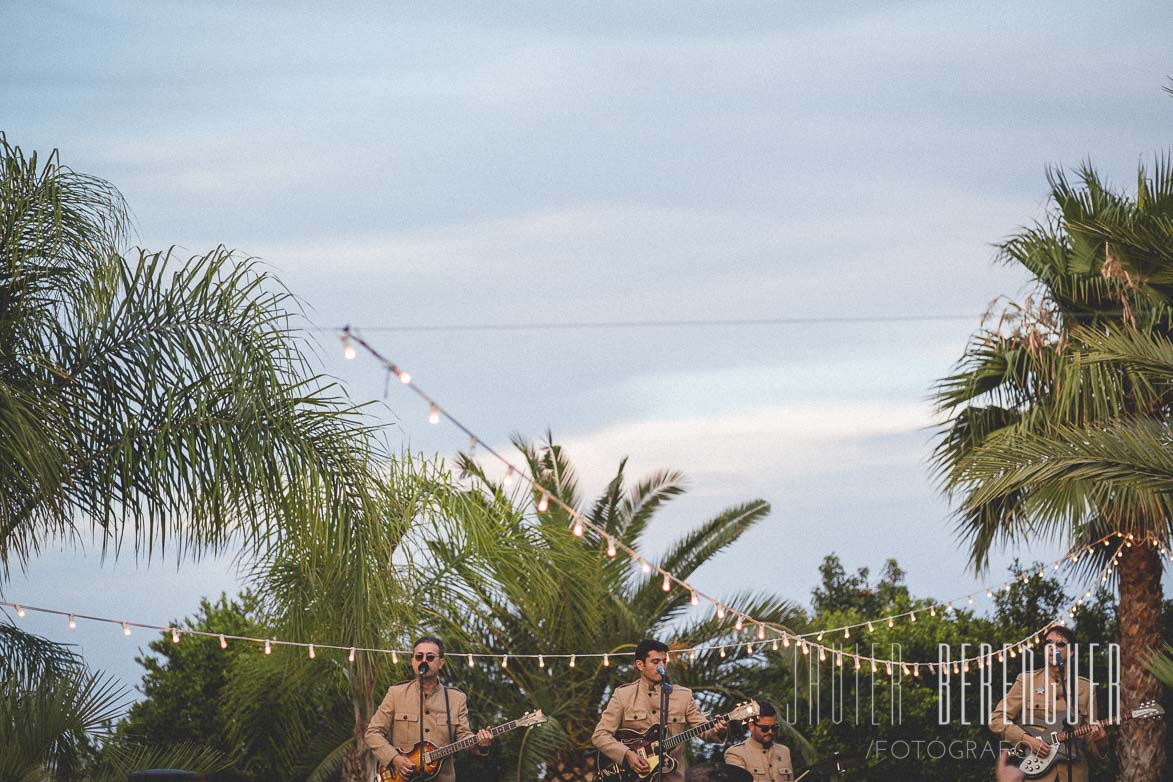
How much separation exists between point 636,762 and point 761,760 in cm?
293

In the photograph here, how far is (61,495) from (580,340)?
60.2 ft

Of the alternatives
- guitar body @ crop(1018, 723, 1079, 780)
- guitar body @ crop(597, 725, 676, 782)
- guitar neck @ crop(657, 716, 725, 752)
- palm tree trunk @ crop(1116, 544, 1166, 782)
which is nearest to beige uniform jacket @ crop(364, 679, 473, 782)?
guitar body @ crop(597, 725, 676, 782)

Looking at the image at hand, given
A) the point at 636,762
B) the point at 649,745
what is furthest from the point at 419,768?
the point at 649,745

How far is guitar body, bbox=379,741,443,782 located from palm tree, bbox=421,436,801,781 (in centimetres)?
511

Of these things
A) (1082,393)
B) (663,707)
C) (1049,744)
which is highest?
(1082,393)

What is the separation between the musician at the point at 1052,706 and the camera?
34.9 ft

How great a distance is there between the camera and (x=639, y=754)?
33.1 feet

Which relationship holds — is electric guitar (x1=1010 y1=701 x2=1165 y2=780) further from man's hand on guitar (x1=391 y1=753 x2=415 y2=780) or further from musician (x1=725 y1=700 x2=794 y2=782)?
man's hand on guitar (x1=391 y1=753 x2=415 y2=780)

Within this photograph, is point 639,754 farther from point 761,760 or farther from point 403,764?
point 761,760

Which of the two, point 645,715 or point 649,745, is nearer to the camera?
point 649,745

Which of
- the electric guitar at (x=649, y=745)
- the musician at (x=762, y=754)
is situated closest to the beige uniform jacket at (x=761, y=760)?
the musician at (x=762, y=754)

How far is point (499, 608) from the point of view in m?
17.2

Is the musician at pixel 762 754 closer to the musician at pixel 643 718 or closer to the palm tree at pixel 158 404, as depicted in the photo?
the musician at pixel 643 718

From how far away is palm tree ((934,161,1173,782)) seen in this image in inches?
465
